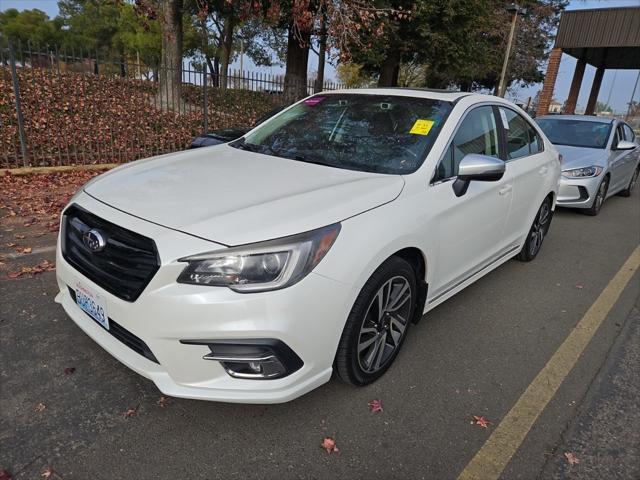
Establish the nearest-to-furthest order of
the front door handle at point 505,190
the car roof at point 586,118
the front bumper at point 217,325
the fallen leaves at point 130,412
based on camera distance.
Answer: the front bumper at point 217,325 < the fallen leaves at point 130,412 < the front door handle at point 505,190 < the car roof at point 586,118

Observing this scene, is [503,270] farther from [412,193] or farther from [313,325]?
[313,325]

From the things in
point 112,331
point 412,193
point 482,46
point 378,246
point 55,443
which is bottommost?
point 55,443

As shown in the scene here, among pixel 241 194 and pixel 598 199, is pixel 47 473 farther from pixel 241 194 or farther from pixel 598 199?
pixel 598 199

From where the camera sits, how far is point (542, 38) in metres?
25.2

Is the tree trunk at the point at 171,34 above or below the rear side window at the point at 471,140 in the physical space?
above

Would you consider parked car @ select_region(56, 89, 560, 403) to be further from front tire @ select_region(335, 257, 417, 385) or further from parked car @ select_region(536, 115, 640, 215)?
parked car @ select_region(536, 115, 640, 215)

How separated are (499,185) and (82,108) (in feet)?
27.6

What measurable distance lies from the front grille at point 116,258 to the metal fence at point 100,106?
6258mm

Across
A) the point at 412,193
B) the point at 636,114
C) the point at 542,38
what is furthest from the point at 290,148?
the point at 636,114

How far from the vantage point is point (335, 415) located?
8.22 feet

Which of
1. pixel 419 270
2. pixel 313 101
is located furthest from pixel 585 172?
pixel 419 270

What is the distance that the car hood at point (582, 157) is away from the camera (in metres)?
7.21

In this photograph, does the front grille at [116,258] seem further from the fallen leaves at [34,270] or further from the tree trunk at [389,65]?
the tree trunk at [389,65]

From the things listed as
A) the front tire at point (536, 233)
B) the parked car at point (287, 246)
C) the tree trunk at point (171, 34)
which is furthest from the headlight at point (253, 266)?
the tree trunk at point (171, 34)
